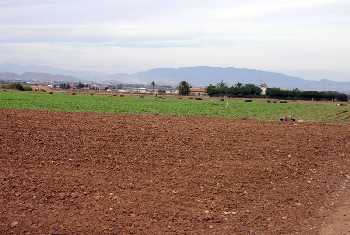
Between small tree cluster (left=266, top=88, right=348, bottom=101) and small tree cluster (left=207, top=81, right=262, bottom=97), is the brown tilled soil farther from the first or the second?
small tree cluster (left=207, top=81, right=262, bottom=97)

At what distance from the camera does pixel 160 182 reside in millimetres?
8969

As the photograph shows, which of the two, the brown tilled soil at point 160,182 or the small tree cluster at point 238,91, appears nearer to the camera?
the brown tilled soil at point 160,182

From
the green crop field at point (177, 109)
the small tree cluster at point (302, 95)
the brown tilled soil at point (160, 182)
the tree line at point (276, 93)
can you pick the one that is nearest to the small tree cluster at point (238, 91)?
the tree line at point (276, 93)

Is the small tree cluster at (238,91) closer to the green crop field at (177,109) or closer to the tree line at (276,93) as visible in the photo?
the tree line at (276,93)

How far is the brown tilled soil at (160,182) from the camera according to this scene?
7.18 meters

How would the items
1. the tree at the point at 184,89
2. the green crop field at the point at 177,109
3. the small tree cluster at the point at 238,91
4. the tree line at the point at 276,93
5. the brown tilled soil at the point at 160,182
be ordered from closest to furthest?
the brown tilled soil at the point at 160,182, the green crop field at the point at 177,109, the tree line at the point at 276,93, the small tree cluster at the point at 238,91, the tree at the point at 184,89

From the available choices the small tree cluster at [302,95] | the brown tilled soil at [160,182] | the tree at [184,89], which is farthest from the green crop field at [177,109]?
the tree at [184,89]

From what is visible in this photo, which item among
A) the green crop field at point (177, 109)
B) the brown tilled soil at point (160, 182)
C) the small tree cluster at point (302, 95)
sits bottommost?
the small tree cluster at point (302, 95)

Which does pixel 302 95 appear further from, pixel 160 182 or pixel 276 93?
pixel 160 182

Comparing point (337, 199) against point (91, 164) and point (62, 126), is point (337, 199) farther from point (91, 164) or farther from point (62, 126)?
point (62, 126)

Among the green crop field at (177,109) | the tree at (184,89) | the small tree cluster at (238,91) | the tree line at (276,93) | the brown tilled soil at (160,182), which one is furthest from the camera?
the tree at (184,89)

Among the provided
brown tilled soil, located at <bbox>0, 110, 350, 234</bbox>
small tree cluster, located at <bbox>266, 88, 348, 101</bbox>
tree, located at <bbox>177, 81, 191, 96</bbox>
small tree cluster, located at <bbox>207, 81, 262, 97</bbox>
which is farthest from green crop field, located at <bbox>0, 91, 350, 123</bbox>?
tree, located at <bbox>177, 81, 191, 96</bbox>

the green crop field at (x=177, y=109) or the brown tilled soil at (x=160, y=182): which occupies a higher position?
the brown tilled soil at (x=160, y=182)

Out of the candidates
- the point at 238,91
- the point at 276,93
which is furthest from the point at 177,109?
the point at 238,91
